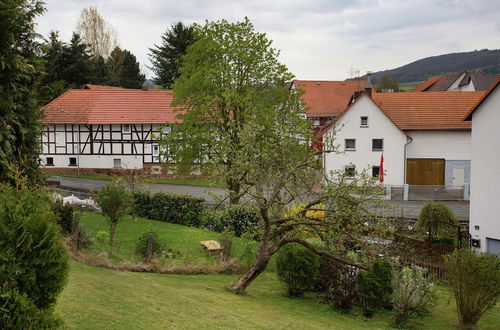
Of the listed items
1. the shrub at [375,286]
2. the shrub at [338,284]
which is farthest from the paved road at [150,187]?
the shrub at [375,286]

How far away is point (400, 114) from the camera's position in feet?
133

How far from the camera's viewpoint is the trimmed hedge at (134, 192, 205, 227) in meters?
27.7

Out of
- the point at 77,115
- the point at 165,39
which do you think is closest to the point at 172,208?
the point at 77,115

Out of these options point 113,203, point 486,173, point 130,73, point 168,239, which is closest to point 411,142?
point 486,173

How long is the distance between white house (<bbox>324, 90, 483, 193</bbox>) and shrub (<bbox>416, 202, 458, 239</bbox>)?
14812mm

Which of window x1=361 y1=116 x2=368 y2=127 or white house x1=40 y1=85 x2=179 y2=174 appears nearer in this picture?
window x1=361 y1=116 x2=368 y2=127

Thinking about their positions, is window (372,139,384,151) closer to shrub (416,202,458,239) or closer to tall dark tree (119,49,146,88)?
shrub (416,202,458,239)

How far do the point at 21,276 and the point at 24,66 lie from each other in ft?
35.2

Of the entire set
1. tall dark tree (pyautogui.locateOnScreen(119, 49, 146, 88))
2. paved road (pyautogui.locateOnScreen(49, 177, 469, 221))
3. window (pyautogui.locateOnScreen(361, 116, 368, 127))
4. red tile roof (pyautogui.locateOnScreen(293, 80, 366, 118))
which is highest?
tall dark tree (pyautogui.locateOnScreen(119, 49, 146, 88))

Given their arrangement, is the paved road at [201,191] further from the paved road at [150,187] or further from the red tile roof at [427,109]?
the red tile roof at [427,109]

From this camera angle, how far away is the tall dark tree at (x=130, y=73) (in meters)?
77.4

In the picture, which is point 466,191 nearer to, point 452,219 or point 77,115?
point 452,219

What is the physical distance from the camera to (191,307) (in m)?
11.7

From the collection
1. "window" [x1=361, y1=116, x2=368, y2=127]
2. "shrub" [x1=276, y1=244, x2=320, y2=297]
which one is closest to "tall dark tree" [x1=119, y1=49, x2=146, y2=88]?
"window" [x1=361, y1=116, x2=368, y2=127]
